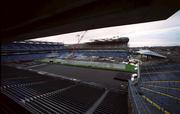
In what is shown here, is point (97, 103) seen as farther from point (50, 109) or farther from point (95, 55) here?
point (95, 55)

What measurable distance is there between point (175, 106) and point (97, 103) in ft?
14.7

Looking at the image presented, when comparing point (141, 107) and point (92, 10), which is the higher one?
point (92, 10)

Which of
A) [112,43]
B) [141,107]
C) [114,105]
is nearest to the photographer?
[141,107]

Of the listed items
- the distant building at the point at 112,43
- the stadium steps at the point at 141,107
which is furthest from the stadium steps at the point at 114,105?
the distant building at the point at 112,43

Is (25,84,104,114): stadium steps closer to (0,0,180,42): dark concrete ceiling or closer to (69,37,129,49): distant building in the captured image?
(0,0,180,42): dark concrete ceiling

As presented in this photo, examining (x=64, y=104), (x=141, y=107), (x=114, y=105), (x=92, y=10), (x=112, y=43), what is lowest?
(x=114, y=105)

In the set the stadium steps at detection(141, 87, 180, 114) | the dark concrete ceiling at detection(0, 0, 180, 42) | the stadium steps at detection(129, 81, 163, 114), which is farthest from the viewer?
the stadium steps at detection(141, 87, 180, 114)

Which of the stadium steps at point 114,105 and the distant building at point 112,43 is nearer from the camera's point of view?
the stadium steps at point 114,105

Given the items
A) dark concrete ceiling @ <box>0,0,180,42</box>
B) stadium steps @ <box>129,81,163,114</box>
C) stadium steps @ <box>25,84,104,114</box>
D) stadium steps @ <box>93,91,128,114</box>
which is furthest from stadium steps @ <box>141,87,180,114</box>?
dark concrete ceiling @ <box>0,0,180,42</box>

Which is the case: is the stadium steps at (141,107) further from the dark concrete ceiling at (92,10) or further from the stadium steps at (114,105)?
the dark concrete ceiling at (92,10)

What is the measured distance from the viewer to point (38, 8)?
6.40 feet

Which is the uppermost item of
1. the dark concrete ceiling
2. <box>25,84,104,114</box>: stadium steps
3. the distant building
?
the distant building

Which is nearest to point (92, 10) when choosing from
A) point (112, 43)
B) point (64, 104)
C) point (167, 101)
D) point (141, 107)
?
point (141, 107)

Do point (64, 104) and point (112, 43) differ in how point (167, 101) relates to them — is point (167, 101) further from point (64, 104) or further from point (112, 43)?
point (112, 43)
